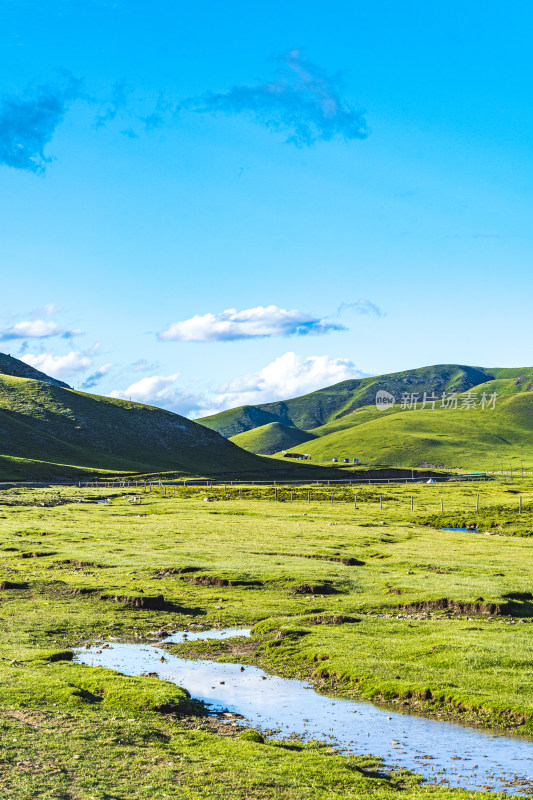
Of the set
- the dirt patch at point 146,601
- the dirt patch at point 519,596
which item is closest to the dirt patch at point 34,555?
the dirt patch at point 146,601

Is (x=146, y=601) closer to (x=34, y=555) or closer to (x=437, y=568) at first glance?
(x=34, y=555)

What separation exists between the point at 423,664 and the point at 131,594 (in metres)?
20.1

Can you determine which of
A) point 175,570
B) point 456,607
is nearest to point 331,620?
point 456,607

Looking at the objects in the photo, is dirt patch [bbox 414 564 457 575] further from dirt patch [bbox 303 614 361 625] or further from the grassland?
dirt patch [bbox 303 614 361 625]

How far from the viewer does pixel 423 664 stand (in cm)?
2730

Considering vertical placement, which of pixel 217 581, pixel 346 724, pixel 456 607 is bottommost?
pixel 217 581

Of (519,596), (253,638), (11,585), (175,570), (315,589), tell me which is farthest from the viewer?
(175,570)

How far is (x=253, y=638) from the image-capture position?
33.6 meters

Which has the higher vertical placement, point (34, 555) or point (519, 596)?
point (519, 596)

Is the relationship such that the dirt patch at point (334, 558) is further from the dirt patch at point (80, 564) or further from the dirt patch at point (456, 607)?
the dirt patch at point (456, 607)

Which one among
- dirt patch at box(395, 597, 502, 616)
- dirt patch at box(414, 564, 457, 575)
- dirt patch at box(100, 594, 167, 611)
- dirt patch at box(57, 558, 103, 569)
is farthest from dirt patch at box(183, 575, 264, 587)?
dirt patch at box(414, 564, 457, 575)

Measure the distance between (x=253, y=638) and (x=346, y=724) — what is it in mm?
11908

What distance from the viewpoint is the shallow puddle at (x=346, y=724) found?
18469mm

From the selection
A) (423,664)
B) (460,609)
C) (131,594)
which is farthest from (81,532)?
(423,664)
